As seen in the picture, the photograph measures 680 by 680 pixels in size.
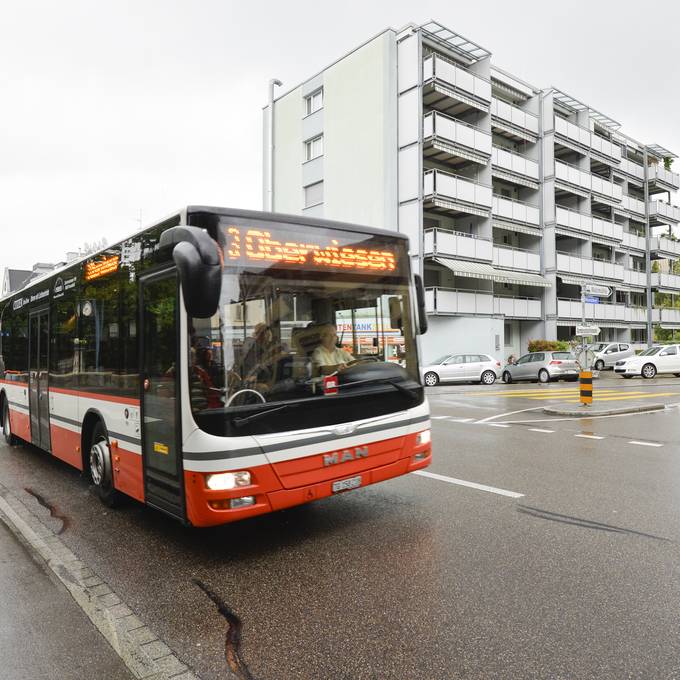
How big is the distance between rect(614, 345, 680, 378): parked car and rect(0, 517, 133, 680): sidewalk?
91.4 feet

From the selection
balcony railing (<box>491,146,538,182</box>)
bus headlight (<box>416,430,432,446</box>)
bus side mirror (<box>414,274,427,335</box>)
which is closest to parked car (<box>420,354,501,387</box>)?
balcony railing (<box>491,146,538,182</box>)

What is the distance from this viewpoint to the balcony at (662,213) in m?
50.2

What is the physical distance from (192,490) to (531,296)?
36719 mm

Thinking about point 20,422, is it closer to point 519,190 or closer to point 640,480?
point 640,480

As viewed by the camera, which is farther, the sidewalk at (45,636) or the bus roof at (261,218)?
the bus roof at (261,218)

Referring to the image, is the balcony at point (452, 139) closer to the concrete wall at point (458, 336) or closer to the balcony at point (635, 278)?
the concrete wall at point (458, 336)

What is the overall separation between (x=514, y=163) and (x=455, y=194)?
22.6ft

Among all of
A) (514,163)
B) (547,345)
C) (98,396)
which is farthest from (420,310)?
(514,163)

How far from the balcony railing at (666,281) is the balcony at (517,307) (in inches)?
680

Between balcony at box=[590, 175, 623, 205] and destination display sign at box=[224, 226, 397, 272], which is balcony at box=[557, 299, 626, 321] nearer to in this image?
balcony at box=[590, 175, 623, 205]

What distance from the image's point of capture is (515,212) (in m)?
35.8

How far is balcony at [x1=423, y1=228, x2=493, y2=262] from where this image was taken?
30.2m

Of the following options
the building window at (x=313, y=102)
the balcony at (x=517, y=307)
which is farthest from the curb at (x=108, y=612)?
the building window at (x=313, y=102)

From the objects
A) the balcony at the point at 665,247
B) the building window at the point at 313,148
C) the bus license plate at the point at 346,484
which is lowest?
the bus license plate at the point at 346,484
